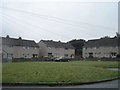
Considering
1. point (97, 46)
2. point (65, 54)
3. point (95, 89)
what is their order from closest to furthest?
point (95, 89), point (97, 46), point (65, 54)

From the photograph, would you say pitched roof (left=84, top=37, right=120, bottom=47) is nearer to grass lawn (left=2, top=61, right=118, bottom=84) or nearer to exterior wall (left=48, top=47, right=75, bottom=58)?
exterior wall (left=48, top=47, right=75, bottom=58)

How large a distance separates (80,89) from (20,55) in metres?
71.5

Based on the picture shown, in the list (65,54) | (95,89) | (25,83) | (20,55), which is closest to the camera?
(95,89)

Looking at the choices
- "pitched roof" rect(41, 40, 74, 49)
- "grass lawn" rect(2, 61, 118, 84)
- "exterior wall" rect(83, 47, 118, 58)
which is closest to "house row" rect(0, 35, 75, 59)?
"pitched roof" rect(41, 40, 74, 49)

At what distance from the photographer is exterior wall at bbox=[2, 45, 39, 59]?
241ft

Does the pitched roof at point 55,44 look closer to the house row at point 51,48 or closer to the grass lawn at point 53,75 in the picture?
the house row at point 51,48

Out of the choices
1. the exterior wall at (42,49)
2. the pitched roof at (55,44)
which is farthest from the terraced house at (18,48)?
the pitched roof at (55,44)

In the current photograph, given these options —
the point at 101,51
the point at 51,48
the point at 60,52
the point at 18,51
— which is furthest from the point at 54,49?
the point at 101,51

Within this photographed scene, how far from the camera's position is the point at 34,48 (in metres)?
85.0

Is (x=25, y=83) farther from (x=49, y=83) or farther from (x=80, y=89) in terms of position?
(x=80, y=89)

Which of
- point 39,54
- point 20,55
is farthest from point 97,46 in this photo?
point 20,55

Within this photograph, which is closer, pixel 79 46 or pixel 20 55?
pixel 20 55

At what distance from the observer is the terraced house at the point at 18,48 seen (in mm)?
74188

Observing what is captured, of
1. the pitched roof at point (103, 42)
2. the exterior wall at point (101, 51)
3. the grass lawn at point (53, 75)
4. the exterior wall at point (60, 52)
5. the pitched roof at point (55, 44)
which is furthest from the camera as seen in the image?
the exterior wall at point (60, 52)
